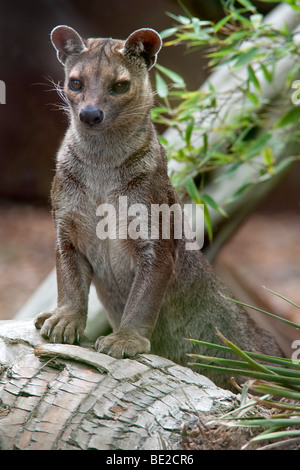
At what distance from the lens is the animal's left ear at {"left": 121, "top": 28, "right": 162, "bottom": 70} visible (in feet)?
9.83

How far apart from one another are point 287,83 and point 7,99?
422 cm

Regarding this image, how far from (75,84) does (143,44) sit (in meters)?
0.41

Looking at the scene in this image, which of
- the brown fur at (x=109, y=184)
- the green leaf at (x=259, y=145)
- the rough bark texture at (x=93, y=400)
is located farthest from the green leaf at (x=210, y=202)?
the rough bark texture at (x=93, y=400)

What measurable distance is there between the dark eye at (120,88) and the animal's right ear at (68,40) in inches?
10.6

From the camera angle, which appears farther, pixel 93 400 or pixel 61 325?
pixel 61 325

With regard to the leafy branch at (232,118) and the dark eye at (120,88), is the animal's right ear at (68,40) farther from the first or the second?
the leafy branch at (232,118)

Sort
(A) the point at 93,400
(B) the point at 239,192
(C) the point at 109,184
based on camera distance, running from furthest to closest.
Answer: (B) the point at 239,192 → (C) the point at 109,184 → (A) the point at 93,400

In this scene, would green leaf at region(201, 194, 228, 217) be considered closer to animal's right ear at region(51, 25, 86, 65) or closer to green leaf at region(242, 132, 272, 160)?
green leaf at region(242, 132, 272, 160)

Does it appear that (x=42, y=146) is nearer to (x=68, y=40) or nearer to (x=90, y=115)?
(x=68, y=40)

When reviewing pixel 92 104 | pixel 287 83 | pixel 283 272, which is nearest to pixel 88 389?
pixel 92 104

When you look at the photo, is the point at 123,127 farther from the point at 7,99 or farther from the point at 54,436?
the point at 7,99

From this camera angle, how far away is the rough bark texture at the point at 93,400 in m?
2.08

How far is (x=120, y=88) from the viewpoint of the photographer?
292 centimetres

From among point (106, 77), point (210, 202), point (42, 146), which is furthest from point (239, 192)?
point (42, 146)
